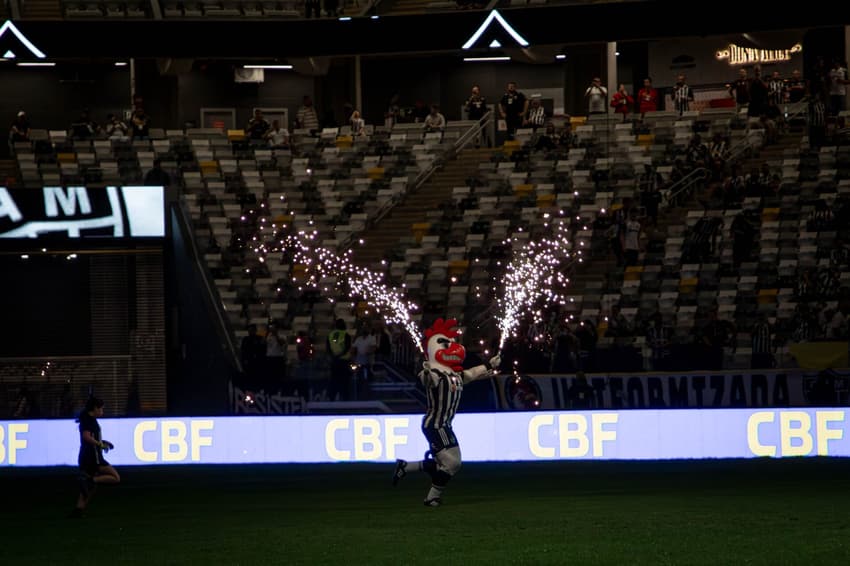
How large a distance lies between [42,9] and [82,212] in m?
9.56

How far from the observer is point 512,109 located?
32.8m

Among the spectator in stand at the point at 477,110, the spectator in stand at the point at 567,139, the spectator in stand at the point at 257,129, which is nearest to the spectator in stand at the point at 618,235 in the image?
the spectator in stand at the point at 567,139

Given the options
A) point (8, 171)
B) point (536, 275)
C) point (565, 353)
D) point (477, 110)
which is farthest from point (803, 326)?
point (8, 171)

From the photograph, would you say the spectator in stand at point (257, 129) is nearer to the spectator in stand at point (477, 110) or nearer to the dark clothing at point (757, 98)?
the spectator in stand at point (477, 110)

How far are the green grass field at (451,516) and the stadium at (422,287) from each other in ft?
0.34

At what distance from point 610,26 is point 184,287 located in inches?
396

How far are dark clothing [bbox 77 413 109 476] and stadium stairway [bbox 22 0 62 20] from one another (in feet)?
69.7

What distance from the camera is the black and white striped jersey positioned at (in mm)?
15695

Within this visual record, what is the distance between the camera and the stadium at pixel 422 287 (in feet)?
55.2

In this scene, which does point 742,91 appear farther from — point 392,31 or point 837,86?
point 392,31

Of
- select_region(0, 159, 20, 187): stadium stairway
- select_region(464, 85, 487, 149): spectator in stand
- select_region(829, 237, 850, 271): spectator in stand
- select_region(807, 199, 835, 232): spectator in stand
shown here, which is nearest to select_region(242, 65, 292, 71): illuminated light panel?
select_region(464, 85, 487, 149): spectator in stand

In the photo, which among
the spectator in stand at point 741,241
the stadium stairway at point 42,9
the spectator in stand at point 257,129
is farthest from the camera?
the stadium stairway at point 42,9

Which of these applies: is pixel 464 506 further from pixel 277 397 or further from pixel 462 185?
pixel 462 185

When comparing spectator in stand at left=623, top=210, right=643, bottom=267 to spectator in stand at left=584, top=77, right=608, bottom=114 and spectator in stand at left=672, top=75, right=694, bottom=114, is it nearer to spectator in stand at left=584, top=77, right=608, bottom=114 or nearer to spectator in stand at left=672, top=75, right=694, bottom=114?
spectator in stand at left=672, top=75, right=694, bottom=114
